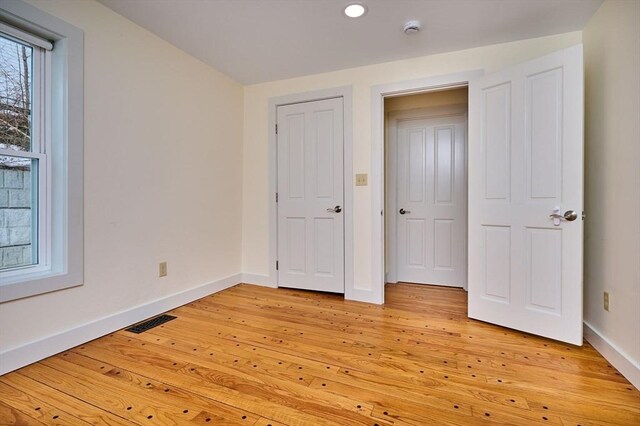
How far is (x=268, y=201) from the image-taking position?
3.52 m

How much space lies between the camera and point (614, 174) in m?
1.90

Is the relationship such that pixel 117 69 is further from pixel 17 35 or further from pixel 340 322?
pixel 340 322

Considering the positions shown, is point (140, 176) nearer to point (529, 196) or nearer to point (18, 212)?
point (18, 212)

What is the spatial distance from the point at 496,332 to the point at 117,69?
341 cm

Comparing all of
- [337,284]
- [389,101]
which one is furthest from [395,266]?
[389,101]

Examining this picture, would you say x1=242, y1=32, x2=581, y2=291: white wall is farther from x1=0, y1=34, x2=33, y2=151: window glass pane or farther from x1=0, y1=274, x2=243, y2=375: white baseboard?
x1=0, y1=34, x2=33, y2=151: window glass pane

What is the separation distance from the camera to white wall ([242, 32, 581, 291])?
2617 millimetres

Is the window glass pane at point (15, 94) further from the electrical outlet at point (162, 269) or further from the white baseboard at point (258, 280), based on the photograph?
the white baseboard at point (258, 280)

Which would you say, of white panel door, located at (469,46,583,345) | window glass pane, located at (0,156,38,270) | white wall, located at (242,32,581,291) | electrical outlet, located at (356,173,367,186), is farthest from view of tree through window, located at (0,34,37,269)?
white panel door, located at (469,46,583,345)

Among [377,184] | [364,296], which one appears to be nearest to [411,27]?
[377,184]

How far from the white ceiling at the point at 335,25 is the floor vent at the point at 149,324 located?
230 centimetres

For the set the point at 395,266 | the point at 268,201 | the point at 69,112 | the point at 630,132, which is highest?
the point at 69,112

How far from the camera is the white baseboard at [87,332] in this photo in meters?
1.74

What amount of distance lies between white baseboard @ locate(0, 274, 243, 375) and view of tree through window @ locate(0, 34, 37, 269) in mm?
499
